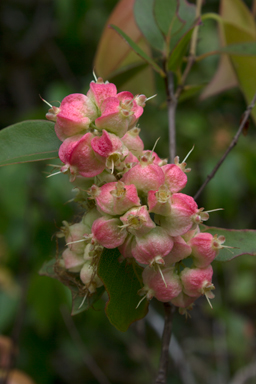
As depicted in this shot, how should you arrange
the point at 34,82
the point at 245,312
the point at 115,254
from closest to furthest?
the point at 115,254 < the point at 245,312 < the point at 34,82

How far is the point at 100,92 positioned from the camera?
682 mm

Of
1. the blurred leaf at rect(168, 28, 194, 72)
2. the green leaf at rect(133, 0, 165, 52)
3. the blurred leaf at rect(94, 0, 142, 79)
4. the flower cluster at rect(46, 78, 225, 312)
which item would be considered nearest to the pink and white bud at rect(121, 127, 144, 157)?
the flower cluster at rect(46, 78, 225, 312)

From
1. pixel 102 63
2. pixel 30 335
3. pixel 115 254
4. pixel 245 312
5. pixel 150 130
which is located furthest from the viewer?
pixel 245 312

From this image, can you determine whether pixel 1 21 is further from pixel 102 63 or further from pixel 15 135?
pixel 15 135

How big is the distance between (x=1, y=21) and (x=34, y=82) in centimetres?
71

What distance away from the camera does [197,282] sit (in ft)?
2.14

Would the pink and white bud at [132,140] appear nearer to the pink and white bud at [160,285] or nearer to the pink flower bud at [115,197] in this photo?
the pink flower bud at [115,197]

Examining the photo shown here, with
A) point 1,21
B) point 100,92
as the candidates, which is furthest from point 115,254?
point 1,21

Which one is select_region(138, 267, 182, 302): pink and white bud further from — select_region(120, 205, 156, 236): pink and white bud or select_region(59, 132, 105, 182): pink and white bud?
select_region(59, 132, 105, 182): pink and white bud

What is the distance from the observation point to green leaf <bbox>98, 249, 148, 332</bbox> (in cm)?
66

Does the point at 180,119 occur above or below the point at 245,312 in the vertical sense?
above

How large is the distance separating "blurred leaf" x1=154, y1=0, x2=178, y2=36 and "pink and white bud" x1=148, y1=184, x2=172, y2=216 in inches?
25.5

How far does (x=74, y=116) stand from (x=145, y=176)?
0.56 ft

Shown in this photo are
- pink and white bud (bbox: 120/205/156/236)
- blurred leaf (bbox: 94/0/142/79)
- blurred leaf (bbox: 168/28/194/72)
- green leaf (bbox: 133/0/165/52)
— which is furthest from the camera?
blurred leaf (bbox: 94/0/142/79)
